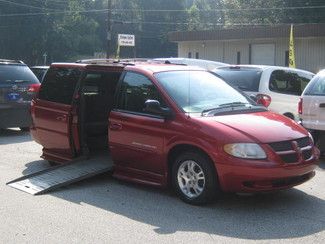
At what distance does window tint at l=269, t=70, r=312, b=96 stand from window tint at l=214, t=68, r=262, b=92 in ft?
1.16

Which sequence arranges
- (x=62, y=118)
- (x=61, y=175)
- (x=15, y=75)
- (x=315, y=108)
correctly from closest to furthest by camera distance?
(x=61, y=175)
(x=62, y=118)
(x=315, y=108)
(x=15, y=75)

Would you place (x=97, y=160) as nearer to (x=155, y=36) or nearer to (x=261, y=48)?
(x=261, y=48)

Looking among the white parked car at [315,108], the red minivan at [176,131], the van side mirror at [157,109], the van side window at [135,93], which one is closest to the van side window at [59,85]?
the red minivan at [176,131]

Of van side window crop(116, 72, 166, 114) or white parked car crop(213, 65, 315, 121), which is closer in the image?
van side window crop(116, 72, 166, 114)

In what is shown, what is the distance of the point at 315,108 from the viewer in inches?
365

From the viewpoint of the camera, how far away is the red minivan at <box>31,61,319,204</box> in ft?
20.0

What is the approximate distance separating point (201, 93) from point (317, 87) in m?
3.12

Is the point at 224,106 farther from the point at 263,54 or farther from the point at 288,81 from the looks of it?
the point at 263,54

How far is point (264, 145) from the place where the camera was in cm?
605

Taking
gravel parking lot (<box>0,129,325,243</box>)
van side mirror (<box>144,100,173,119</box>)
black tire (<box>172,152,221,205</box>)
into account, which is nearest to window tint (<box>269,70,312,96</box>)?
gravel parking lot (<box>0,129,325,243</box>)

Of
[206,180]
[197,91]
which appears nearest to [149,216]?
[206,180]

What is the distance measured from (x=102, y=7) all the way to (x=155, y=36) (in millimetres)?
8767

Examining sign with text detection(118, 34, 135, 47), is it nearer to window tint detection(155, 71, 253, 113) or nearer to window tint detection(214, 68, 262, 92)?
window tint detection(214, 68, 262, 92)

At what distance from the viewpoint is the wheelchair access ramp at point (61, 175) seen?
729 cm
